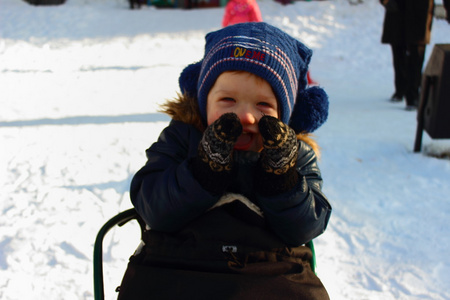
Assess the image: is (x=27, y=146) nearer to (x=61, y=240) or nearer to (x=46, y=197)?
(x=46, y=197)

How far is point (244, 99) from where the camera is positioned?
160 cm

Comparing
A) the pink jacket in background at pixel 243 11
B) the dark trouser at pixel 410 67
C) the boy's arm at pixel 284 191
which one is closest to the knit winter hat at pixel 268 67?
the boy's arm at pixel 284 191

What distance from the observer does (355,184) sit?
11.7ft

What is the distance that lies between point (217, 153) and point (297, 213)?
0.33 m

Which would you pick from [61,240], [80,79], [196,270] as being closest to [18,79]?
[80,79]

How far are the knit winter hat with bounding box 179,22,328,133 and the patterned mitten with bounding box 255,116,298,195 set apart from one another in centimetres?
28

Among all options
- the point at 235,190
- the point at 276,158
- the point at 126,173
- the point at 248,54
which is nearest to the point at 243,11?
the point at 126,173

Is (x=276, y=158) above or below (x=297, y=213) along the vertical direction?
above

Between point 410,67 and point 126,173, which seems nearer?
point 126,173

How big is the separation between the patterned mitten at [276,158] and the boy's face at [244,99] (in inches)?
6.8

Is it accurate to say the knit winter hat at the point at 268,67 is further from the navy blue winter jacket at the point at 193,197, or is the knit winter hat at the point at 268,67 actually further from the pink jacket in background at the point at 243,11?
the pink jacket in background at the point at 243,11

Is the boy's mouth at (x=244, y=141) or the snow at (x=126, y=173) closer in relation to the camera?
the boy's mouth at (x=244, y=141)

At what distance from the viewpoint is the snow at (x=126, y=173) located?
7.90 ft

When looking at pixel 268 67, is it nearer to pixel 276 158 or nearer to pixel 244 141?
pixel 244 141
